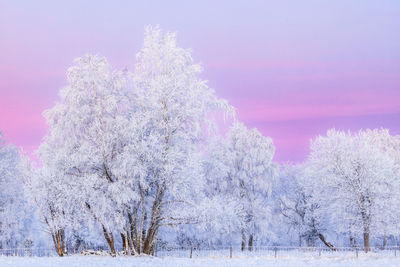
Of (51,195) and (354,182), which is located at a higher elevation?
(354,182)

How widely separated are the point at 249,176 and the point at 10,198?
2563cm

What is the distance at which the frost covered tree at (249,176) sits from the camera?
47.7 meters

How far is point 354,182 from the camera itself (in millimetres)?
43281

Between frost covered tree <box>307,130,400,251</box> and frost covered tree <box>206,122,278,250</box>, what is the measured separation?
4.93m

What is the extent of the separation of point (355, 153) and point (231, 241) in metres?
15.5

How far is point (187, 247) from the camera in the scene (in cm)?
4672

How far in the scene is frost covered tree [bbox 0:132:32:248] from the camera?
4507 cm

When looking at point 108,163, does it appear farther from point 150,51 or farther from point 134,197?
point 150,51

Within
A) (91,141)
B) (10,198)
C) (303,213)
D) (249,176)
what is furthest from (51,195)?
(303,213)

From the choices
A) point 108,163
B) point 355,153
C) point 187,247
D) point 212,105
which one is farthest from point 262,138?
point 108,163

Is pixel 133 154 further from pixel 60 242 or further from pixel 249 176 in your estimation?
pixel 249 176

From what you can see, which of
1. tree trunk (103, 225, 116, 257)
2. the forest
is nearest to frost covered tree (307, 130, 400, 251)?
the forest

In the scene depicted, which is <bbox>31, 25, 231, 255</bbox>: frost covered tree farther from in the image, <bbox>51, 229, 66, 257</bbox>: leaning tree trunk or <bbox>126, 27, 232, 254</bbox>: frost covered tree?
<bbox>51, 229, 66, 257</bbox>: leaning tree trunk

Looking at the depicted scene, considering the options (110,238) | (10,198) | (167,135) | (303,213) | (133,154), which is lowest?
(110,238)
